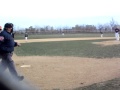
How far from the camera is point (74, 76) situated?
11.7 metres

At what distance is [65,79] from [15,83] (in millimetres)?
9337

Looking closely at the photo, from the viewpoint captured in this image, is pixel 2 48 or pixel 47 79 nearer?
pixel 2 48

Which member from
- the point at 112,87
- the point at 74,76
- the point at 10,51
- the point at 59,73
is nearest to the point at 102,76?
the point at 74,76

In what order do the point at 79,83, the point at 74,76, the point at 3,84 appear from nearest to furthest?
the point at 3,84, the point at 79,83, the point at 74,76

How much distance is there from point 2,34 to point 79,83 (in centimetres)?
300

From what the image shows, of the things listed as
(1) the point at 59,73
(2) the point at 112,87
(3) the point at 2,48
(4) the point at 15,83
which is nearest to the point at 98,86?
(2) the point at 112,87

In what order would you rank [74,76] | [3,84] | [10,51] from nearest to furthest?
[3,84], [10,51], [74,76]

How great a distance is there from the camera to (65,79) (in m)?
11.0

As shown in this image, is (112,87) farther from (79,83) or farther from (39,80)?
(39,80)

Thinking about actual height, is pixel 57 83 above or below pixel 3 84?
below

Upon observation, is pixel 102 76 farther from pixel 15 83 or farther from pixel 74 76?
pixel 15 83

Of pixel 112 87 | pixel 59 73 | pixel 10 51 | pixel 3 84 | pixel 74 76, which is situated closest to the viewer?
pixel 3 84

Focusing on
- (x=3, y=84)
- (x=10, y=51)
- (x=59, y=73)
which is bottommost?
(x=59, y=73)

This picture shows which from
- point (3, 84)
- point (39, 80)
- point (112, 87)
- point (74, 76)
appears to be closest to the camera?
point (3, 84)
